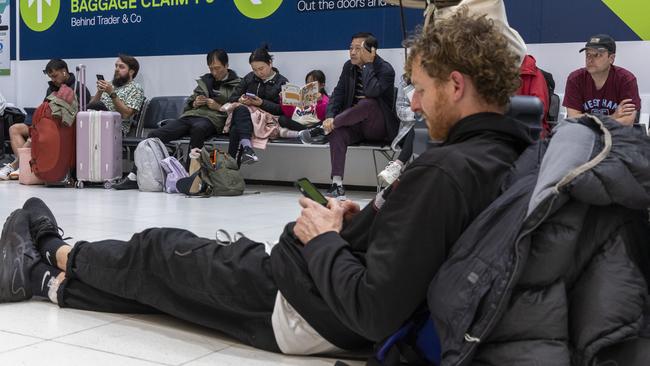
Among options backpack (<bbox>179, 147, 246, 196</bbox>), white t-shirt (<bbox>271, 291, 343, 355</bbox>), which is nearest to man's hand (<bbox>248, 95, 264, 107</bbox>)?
backpack (<bbox>179, 147, 246, 196</bbox>)

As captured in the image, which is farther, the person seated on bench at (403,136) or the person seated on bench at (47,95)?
the person seated on bench at (47,95)

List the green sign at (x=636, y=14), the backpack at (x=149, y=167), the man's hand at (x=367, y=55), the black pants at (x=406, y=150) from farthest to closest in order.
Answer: the backpack at (x=149, y=167) < the man's hand at (x=367, y=55) < the green sign at (x=636, y=14) < the black pants at (x=406, y=150)

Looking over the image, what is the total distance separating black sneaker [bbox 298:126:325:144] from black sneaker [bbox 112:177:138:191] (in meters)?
1.73

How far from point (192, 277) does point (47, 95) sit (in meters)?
7.20

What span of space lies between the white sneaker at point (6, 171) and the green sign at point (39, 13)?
7.51 ft

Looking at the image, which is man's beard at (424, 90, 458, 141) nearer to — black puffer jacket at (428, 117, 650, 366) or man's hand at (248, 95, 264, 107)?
black puffer jacket at (428, 117, 650, 366)

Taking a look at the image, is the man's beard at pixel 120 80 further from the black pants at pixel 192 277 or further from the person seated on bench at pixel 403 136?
the black pants at pixel 192 277

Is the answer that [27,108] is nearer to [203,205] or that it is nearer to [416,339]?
[203,205]

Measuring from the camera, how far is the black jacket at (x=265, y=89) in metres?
7.45

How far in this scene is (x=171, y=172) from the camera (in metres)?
7.05

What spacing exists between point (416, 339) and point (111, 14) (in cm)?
841

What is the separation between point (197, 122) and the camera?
758cm

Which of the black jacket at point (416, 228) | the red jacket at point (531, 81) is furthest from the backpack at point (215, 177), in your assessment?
the black jacket at point (416, 228)

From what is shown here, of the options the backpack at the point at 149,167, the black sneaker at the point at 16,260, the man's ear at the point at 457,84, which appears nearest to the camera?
the man's ear at the point at 457,84
